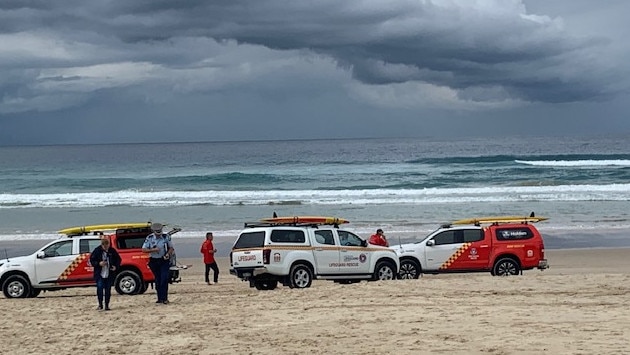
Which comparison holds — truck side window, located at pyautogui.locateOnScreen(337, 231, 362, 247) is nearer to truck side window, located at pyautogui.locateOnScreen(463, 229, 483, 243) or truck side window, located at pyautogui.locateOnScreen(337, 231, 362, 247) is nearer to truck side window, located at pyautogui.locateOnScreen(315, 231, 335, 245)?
truck side window, located at pyautogui.locateOnScreen(315, 231, 335, 245)

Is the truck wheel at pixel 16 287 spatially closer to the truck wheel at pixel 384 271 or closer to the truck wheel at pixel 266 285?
the truck wheel at pixel 266 285

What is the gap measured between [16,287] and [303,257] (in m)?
6.98

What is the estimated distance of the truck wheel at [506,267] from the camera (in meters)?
21.6

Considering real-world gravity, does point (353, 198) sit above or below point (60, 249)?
above

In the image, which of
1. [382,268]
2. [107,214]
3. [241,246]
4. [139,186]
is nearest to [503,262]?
[382,268]

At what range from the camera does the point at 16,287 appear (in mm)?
19281

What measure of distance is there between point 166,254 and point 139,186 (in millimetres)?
52155

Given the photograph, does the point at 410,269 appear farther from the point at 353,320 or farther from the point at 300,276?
the point at 353,320

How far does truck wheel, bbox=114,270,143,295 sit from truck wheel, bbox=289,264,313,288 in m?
3.63

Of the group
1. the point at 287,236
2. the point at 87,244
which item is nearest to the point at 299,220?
the point at 287,236

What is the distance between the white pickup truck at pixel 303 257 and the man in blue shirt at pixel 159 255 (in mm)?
3163

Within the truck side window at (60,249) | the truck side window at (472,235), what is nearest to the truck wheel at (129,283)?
the truck side window at (60,249)

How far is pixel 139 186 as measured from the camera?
220 ft

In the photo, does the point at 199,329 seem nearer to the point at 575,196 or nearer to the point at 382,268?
the point at 382,268
